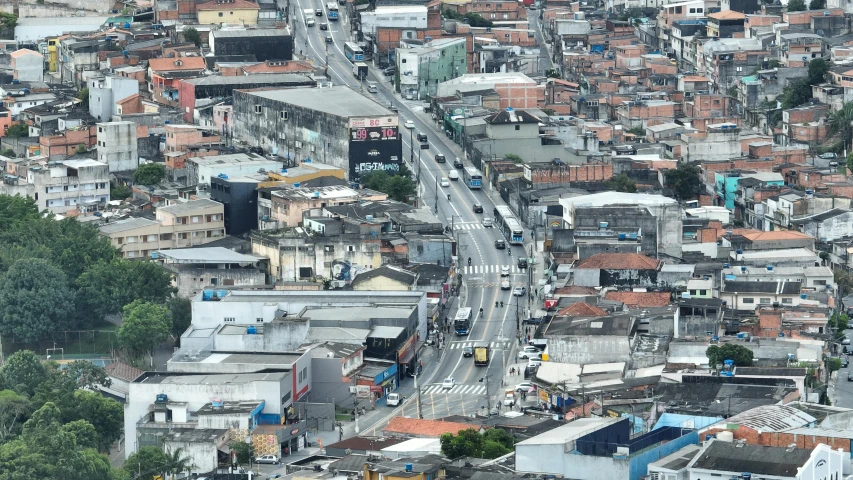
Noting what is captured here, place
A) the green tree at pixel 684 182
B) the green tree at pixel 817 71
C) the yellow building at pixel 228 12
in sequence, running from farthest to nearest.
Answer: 1. the yellow building at pixel 228 12
2. the green tree at pixel 817 71
3. the green tree at pixel 684 182

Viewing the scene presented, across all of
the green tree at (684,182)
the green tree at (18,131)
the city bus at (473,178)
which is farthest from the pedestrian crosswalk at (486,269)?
the green tree at (18,131)

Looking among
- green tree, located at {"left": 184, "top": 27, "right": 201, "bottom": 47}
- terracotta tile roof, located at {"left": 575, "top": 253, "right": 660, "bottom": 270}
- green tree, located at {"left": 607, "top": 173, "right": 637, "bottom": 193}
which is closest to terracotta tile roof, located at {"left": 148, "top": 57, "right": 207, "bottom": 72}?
green tree, located at {"left": 184, "top": 27, "right": 201, "bottom": 47}

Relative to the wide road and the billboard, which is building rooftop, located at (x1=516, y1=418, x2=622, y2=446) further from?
the billboard

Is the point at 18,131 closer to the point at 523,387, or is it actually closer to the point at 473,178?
the point at 473,178

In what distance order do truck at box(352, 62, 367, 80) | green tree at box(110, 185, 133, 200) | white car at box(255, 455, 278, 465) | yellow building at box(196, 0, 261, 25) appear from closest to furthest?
white car at box(255, 455, 278, 465)
green tree at box(110, 185, 133, 200)
truck at box(352, 62, 367, 80)
yellow building at box(196, 0, 261, 25)

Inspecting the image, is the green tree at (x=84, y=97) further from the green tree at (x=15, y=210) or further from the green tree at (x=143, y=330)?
the green tree at (x=143, y=330)

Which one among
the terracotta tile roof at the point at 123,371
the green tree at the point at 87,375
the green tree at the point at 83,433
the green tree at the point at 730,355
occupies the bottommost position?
the terracotta tile roof at the point at 123,371

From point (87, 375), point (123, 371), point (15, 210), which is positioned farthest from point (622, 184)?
point (87, 375)
